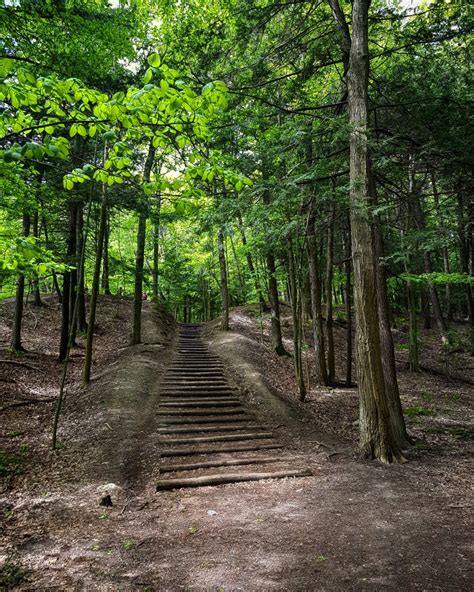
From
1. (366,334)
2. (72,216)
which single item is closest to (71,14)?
(72,216)

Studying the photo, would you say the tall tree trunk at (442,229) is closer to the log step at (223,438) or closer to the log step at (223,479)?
the log step at (223,438)

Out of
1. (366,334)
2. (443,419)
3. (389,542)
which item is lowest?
(443,419)

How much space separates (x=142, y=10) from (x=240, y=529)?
44.3 feet

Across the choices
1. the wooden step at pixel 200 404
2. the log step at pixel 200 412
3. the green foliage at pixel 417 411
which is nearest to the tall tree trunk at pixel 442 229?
the green foliage at pixel 417 411

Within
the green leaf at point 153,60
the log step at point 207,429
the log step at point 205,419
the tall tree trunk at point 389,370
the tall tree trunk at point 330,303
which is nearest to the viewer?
the green leaf at point 153,60

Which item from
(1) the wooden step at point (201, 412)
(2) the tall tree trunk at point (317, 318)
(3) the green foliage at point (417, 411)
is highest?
(2) the tall tree trunk at point (317, 318)

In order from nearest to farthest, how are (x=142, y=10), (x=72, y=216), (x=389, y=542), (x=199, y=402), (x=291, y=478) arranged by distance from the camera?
(x=389, y=542) → (x=291, y=478) → (x=199, y=402) → (x=142, y=10) → (x=72, y=216)

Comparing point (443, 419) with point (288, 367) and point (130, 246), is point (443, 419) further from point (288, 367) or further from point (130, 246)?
point (130, 246)

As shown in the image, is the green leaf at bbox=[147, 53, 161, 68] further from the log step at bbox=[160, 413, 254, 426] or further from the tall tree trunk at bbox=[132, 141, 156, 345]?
the tall tree trunk at bbox=[132, 141, 156, 345]

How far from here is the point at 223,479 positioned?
5.92 metres

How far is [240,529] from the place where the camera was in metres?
4.21

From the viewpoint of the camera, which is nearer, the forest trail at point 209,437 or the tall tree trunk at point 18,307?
the forest trail at point 209,437

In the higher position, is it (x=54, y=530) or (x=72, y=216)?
(x=72, y=216)

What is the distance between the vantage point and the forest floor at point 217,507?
10.8ft
